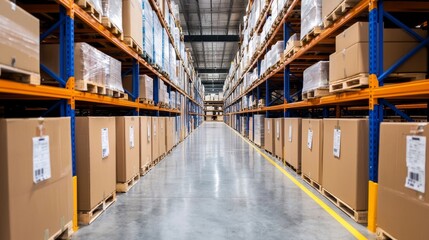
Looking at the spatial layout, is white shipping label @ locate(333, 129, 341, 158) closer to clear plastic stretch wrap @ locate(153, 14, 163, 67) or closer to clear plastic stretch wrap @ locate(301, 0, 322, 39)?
clear plastic stretch wrap @ locate(301, 0, 322, 39)

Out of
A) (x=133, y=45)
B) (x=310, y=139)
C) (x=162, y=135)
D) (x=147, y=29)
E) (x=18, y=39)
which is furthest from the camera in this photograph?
(x=162, y=135)

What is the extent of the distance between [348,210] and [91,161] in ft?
9.83

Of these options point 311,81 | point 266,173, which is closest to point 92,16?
point 311,81

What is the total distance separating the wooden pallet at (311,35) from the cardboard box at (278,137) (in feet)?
8.02

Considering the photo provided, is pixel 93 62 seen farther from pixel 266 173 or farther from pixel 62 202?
pixel 266 173

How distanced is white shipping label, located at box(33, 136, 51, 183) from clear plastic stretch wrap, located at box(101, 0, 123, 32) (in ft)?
7.21

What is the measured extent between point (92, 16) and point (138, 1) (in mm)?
2092

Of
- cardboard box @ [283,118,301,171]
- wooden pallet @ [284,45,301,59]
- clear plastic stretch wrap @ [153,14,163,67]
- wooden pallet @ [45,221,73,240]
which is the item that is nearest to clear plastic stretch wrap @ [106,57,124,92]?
wooden pallet @ [45,221,73,240]

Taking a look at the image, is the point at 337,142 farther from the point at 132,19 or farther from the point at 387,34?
the point at 132,19

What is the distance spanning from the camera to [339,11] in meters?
3.76

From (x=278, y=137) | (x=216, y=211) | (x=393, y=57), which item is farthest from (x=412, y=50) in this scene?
(x=278, y=137)

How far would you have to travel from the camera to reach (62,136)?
2.71 m

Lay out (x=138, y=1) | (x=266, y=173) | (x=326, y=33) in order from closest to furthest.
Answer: (x=326, y=33) → (x=138, y=1) → (x=266, y=173)

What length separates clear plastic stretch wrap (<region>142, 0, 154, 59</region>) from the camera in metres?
5.84
